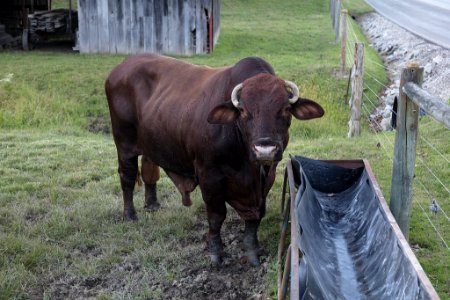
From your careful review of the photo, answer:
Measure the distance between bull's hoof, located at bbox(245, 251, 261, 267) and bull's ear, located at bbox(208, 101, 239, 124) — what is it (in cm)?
122

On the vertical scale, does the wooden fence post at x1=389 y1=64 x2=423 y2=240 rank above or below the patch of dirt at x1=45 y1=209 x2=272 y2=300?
above

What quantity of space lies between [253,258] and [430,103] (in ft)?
6.82

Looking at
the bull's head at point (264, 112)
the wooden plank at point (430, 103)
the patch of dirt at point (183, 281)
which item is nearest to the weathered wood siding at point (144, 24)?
the patch of dirt at point (183, 281)

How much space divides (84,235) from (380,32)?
16.4 m

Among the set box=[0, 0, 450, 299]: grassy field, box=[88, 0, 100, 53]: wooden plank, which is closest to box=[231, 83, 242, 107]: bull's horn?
box=[0, 0, 450, 299]: grassy field

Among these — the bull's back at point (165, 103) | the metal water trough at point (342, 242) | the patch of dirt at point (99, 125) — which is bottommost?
the patch of dirt at point (99, 125)

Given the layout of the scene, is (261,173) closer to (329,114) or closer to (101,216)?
(101,216)

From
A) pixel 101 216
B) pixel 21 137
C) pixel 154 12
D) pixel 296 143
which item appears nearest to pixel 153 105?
pixel 101 216

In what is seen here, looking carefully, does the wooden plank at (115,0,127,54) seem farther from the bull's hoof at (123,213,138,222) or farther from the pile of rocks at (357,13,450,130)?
the bull's hoof at (123,213,138,222)

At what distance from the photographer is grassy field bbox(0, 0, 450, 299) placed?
4898 millimetres

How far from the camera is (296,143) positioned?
9.04 m

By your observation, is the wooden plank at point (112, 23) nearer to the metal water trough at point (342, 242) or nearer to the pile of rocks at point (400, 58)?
the pile of rocks at point (400, 58)

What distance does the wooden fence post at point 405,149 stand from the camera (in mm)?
4410

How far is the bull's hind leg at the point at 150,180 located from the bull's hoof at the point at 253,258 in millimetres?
1738
